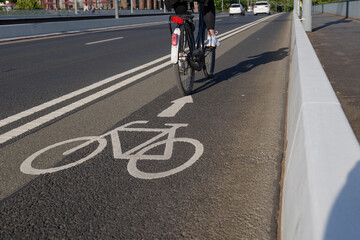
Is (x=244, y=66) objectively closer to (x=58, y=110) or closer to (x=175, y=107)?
(x=175, y=107)

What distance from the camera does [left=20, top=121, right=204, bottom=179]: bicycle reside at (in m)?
3.43

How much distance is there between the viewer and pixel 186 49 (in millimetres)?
5926

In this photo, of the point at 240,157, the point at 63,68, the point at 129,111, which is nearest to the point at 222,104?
the point at 129,111

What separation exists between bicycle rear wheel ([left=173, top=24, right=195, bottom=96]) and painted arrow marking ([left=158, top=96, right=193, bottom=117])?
0.15 metres

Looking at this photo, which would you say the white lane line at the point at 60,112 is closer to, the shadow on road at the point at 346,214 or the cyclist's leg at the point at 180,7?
the cyclist's leg at the point at 180,7

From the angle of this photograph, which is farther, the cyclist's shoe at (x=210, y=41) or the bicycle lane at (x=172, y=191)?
the cyclist's shoe at (x=210, y=41)

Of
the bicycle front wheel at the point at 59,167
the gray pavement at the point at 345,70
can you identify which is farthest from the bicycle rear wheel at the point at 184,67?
the gray pavement at the point at 345,70

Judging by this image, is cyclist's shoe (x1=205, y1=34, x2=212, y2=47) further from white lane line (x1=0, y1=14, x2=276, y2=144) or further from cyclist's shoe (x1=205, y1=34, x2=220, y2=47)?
white lane line (x1=0, y1=14, x2=276, y2=144)

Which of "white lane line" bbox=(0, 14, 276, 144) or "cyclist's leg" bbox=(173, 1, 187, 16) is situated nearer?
"white lane line" bbox=(0, 14, 276, 144)

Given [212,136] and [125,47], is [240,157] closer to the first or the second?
[212,136]

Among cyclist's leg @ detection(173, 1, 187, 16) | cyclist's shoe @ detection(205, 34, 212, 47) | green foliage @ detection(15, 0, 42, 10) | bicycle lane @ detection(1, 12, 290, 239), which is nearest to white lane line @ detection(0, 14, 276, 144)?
bicycle lane @ detection(1, 12, 290, 239)

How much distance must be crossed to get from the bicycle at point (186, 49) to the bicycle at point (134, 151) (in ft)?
4.45

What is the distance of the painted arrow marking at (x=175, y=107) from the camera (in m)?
5.18

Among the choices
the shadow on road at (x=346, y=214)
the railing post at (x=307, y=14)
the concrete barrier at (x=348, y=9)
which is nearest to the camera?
the shadow on road at (x=346, y=214)
